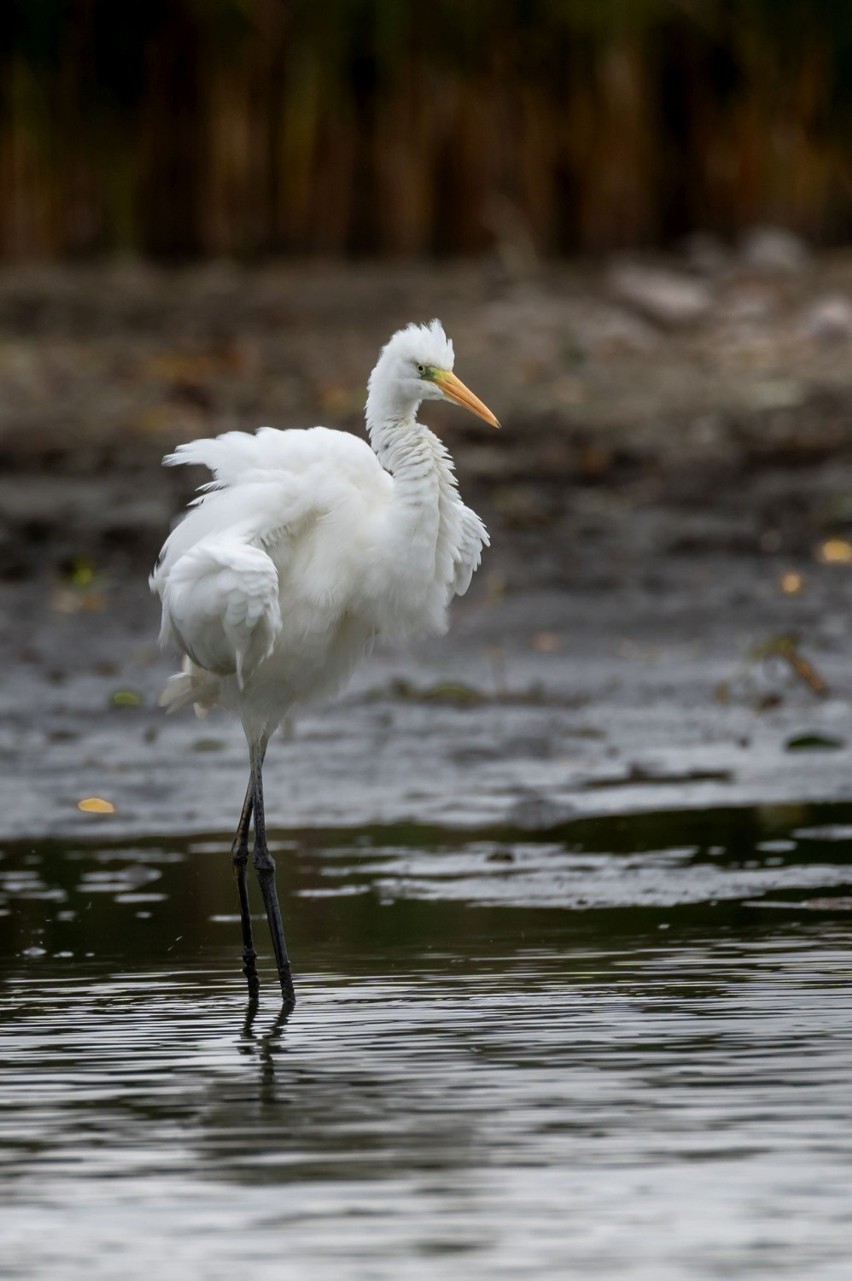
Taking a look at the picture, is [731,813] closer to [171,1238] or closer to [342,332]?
[171,1238]

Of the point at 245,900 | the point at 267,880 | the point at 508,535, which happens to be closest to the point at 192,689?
the point at 267,880

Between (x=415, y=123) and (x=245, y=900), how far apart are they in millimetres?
12593

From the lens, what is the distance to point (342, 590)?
6.72 metres

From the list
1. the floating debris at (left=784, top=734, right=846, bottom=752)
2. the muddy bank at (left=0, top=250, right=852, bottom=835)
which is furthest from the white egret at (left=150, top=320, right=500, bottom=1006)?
the floating debris at (left=784, top=734, right=846, bottom=752)

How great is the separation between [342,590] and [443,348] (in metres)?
0.67

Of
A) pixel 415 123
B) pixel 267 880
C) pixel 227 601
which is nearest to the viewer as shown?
pixel 227 601

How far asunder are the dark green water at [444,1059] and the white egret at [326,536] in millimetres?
477

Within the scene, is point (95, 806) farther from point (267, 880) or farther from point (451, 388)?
point (451, 388)

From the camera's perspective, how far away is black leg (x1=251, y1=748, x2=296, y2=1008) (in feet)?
20.5

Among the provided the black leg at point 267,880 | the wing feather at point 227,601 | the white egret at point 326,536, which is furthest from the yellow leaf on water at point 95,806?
the wing feather at point 227,601

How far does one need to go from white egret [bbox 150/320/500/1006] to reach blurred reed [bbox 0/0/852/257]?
1143 cm

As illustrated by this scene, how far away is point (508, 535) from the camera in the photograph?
43.7 feet

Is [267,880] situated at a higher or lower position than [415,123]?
lower

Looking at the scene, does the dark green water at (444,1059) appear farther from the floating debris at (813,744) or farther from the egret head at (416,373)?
the egret head at (416,373)
